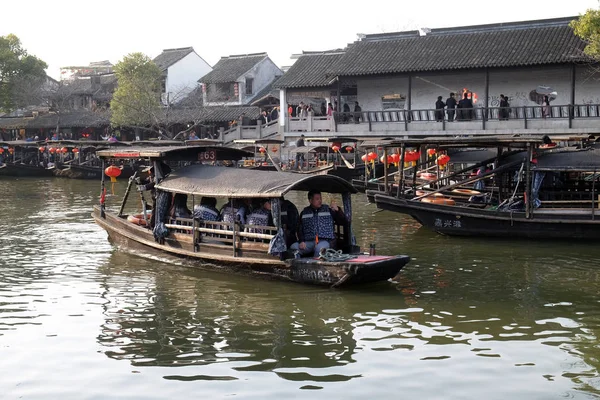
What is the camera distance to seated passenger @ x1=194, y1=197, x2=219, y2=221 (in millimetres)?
11477

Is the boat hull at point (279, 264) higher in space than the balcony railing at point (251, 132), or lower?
lower

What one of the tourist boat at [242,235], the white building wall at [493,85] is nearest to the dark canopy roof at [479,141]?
the tourist boat at [242,235]

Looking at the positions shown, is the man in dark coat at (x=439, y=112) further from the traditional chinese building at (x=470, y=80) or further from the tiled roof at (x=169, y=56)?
Answer: the tiled roof at (x=169, y=56)

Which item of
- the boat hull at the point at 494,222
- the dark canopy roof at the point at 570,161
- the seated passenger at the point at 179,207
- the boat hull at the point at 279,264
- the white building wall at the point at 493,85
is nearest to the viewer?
Result: the boat hull at the point at 279,264

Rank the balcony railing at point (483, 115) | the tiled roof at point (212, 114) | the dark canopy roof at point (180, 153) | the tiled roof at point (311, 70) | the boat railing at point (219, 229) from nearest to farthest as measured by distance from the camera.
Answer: the boat railing at point (219, 229)
the dark canopy roof at point (180, 153)
the balcony railing at point (483, 115)
the tiled roof at point (311, 70)
the tiled roof at point (212, 114)

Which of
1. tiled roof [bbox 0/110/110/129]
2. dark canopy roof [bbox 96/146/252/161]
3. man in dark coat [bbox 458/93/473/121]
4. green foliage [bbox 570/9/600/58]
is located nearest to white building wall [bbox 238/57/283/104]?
tiled roof [bbox 0/110/110/129]

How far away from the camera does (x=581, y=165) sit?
552 inches

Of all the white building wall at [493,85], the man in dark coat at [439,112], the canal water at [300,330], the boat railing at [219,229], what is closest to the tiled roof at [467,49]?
the white building wall at [493,85]

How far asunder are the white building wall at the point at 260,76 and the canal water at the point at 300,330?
27774 millimetres

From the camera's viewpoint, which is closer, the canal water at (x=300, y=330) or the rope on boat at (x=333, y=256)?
the canal water at (x=300, y=330)

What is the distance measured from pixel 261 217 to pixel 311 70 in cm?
2376

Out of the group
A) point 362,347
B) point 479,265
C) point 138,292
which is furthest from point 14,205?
point 362,347

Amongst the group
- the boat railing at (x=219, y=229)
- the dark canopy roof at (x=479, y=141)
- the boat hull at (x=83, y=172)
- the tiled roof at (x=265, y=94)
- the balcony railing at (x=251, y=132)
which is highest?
the tiled roof at (x=265, y=94)

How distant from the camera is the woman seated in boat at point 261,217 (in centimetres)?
1067
